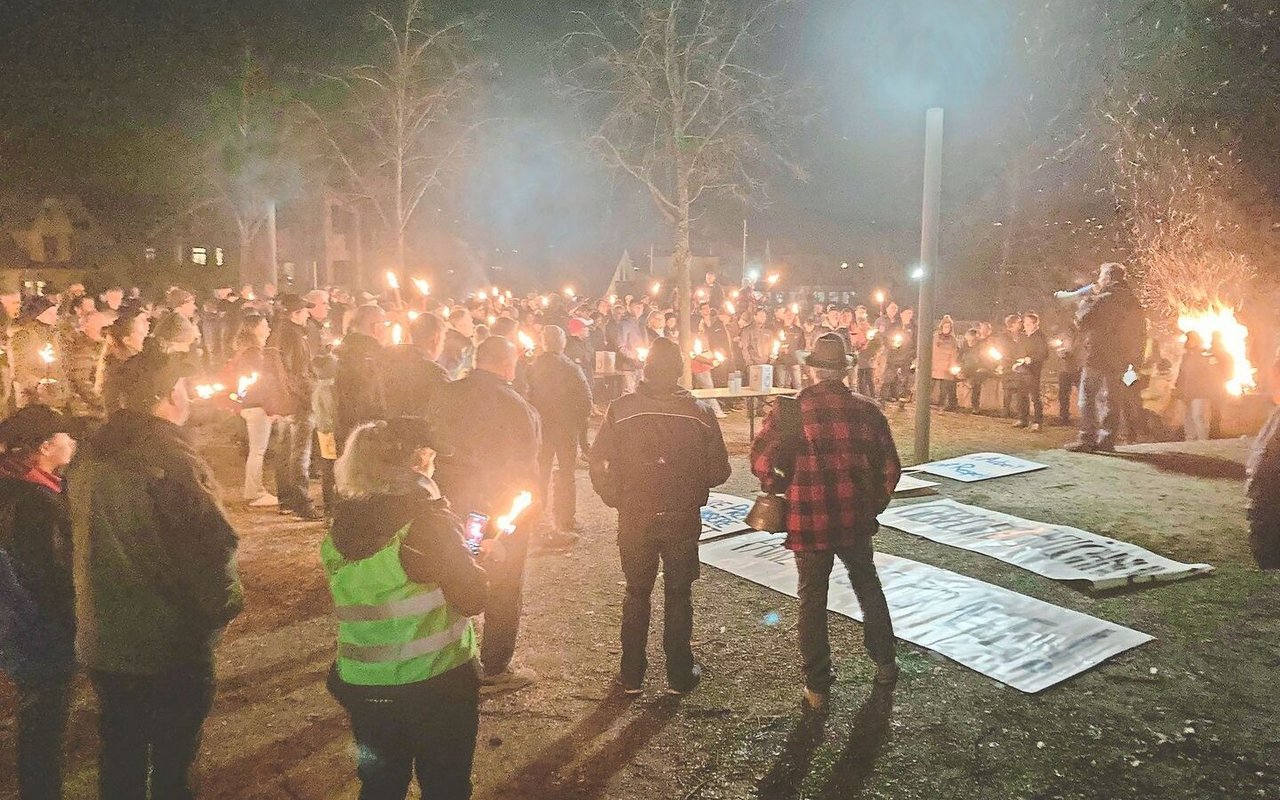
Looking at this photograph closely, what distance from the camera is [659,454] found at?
484 cm

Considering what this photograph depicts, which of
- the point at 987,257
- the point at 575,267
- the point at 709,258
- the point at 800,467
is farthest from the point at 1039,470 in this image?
the point at 575,267

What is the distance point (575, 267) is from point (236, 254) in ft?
68.6

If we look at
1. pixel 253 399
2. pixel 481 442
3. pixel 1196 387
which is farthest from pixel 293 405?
pixel 1196 387

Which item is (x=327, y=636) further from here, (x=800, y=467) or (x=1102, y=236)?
(x=1102, y=236)

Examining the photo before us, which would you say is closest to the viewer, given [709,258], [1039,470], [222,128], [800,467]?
[800,467]

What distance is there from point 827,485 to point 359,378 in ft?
15.6

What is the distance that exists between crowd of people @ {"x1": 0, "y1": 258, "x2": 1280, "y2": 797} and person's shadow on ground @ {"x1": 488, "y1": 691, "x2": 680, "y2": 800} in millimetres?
239

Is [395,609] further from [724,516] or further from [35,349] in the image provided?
[35,349]

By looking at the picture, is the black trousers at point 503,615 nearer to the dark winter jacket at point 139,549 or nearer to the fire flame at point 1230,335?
the dark winter jacket at point 139,549

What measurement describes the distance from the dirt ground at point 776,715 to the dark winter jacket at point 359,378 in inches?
62.8

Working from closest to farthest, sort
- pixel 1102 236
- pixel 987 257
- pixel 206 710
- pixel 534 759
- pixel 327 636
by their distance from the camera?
pixel 206 710 → pixel 534 759 → pixel 327 636 → pixel 1102 236 → pixel 987 257

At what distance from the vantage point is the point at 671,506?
4.85 meters

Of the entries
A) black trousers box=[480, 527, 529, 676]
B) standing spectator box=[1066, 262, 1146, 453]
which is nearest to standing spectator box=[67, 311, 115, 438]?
black trousers box=[480, 527, 529, 676]

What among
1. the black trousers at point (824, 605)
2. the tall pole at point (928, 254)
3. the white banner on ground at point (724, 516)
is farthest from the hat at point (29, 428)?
the tall pole at point (928, 254)
